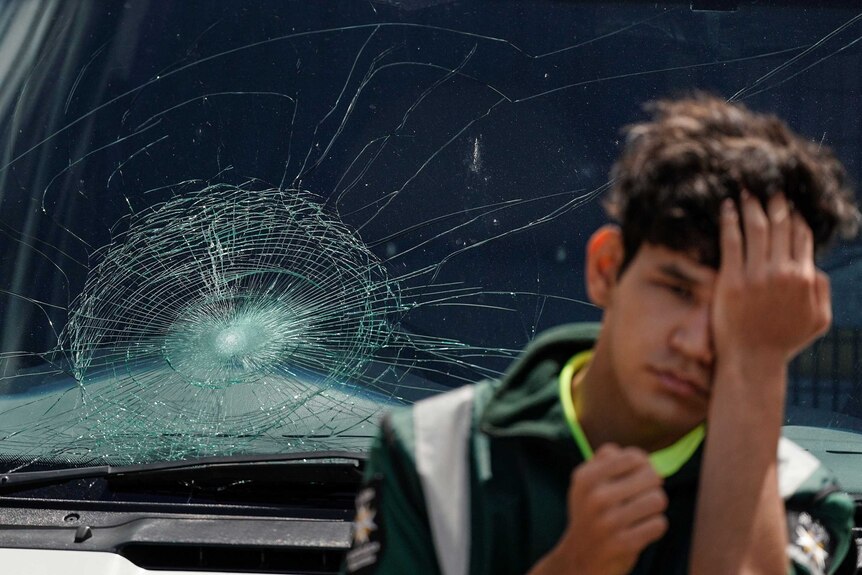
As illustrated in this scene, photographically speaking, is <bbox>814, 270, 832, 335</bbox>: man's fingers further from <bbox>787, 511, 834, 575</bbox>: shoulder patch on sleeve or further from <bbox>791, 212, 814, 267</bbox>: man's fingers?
<bbox>787, 511, 834, 575</bbox>: shoulder patch on sleeve

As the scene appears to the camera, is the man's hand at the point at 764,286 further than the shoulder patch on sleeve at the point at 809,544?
No

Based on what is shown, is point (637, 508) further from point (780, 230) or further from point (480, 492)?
point (780, 230)

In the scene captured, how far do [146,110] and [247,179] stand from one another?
0.90 feet

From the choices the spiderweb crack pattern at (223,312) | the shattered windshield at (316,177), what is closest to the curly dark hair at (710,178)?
the shattered windshield at (316,177)

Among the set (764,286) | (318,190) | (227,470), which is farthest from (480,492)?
(318,190)

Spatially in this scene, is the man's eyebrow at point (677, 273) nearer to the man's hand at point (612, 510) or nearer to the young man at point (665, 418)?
the young man at point (665, 418)

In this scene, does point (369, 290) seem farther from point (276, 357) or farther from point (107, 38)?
point (107, 38)

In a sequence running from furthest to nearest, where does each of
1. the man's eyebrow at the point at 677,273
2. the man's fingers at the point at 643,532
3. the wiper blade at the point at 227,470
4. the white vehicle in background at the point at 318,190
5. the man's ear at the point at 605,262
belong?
the white vehicle in background at the point at 318,190 → the wiper blade at the point at 227,470 → the man's ear at the point at 605,262 → the man's eyebrow at the point at 677,273 → the man's fingers at the point at 643,532

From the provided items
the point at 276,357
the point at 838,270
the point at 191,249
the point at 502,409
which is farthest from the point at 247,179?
the point at 502,409

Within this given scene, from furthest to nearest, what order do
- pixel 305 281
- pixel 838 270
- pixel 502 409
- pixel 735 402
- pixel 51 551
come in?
pixel 305 281 < pixel 838 270 < pixel 51 551 < pixel 502 409 < pixel 735 402

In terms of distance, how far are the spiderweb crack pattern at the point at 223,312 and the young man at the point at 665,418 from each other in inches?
48.9

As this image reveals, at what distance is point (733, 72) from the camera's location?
284 cm

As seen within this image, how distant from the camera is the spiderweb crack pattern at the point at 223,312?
8.85 ft

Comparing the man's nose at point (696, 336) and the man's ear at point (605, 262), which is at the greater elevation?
the man's ear at point (605, 262)
